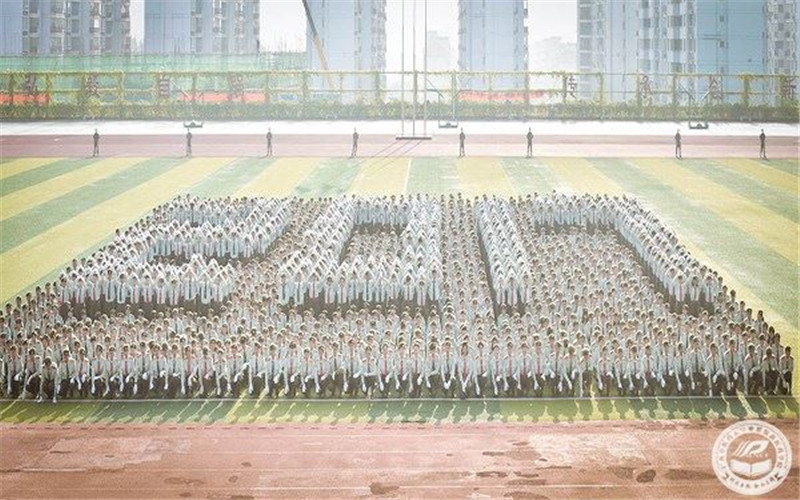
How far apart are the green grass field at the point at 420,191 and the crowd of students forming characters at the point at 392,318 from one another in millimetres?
580

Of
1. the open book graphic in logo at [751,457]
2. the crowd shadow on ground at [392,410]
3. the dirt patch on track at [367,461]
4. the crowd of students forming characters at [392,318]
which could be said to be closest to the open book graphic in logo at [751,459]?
the open book graphic in logo at [751,457]

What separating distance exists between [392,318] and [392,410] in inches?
110

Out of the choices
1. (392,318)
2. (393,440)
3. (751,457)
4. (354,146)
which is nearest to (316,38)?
(354,146)

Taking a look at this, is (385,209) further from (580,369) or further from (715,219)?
(580,369)

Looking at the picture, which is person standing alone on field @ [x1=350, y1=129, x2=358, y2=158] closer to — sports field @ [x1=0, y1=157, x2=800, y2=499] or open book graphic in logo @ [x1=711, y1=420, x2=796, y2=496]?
sports field @ [x1=0, y1=157, x2=800, y2=499]

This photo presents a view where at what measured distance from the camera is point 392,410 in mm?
17672

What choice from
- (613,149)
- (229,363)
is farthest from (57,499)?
(613,149)

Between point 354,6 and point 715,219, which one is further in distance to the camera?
point 354,6

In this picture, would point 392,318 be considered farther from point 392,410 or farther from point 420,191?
Result: point 420,191

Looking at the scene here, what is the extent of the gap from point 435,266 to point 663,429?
7.45 meters

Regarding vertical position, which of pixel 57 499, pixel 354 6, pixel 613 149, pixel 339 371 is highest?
pixel 354 6

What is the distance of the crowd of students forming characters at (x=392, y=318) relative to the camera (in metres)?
18.2

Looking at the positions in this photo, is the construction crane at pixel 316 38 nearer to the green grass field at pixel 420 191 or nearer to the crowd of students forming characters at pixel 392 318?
the green grass field at pixel 420 191

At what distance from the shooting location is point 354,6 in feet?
310
